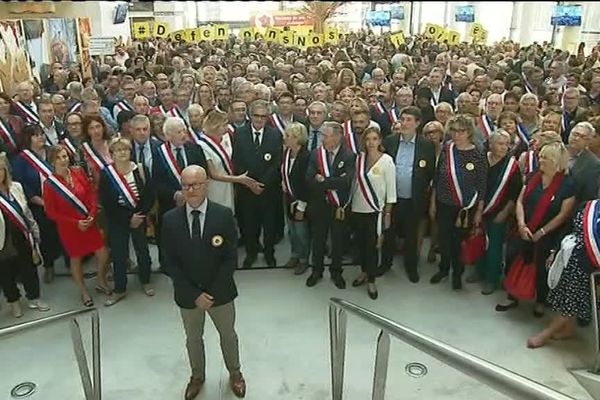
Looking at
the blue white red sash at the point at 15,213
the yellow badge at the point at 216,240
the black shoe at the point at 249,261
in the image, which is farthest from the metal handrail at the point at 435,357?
the blue white red sash at the point at 15,213

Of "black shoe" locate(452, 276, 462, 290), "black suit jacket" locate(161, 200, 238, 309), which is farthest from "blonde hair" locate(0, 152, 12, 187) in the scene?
"black shoe" locate(452, 276, 462, 290)

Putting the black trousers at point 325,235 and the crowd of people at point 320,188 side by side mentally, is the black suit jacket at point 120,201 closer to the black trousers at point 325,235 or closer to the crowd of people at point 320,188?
the crowd of people at point 320,188

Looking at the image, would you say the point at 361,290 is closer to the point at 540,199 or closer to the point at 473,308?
the point at 473,308

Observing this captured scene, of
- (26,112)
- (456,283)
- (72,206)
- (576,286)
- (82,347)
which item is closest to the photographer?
(82,347)

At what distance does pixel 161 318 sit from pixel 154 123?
197cm

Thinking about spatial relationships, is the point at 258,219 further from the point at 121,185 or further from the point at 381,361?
the point at 381,361

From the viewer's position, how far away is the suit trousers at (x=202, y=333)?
336 cm

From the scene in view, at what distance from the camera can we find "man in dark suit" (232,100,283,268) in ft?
16.4

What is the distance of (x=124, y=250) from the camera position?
15.4 feet

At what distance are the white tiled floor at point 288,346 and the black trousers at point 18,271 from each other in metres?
0.21

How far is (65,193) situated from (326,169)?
202 centimetres

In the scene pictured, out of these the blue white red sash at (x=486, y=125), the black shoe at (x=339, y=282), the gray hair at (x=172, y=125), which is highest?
the gray hair at (x=172, y=125)

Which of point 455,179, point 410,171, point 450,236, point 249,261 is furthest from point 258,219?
point 455,179

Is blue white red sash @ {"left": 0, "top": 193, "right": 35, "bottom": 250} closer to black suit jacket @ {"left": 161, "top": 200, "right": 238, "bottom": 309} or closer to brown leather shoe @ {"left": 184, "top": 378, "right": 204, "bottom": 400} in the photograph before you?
black suit jacket @ {"left": 161, "top": 200, "right": 238, "bottom": 309}
